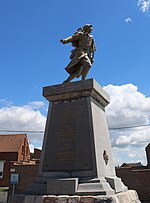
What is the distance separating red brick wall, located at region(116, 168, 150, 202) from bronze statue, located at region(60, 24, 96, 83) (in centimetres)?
1134

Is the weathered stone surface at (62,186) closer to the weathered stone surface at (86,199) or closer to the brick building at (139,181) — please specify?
the weathered stone surface at (86,199)

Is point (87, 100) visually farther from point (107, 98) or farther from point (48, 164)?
point (48, 164)

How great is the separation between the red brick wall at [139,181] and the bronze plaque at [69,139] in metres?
11.7

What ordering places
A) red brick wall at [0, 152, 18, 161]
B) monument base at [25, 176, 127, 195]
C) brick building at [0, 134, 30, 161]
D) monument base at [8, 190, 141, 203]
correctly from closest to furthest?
monument base at [8, 190, 141, 203] < monument base at [25, 176, 127, 195] < red brick wall at [0, 152, 18, 161] < brick building at [0, 134, 30, 161]

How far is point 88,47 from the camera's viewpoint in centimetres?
654

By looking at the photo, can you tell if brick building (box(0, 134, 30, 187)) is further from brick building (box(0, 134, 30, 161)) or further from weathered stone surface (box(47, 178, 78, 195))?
weathered stone surface (box(47, 178, 78, 195))

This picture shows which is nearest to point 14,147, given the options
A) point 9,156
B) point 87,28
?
point 9,156

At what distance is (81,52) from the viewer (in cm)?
634

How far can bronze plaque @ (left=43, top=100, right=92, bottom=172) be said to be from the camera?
504cm

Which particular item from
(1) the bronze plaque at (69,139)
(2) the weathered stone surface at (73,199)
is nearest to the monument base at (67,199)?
(2) the weathered stone surface at (73,199)

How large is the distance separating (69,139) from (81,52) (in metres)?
2.42

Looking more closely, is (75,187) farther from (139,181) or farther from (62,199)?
(139,181)

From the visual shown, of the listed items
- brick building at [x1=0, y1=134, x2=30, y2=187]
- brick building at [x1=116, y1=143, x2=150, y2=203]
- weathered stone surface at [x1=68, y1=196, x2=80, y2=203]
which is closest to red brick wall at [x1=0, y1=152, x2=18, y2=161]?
brick building at [x1=0, y1=134, x2=30, y2=187]

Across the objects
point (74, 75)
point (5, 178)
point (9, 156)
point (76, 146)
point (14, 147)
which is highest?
point (14, 147)
